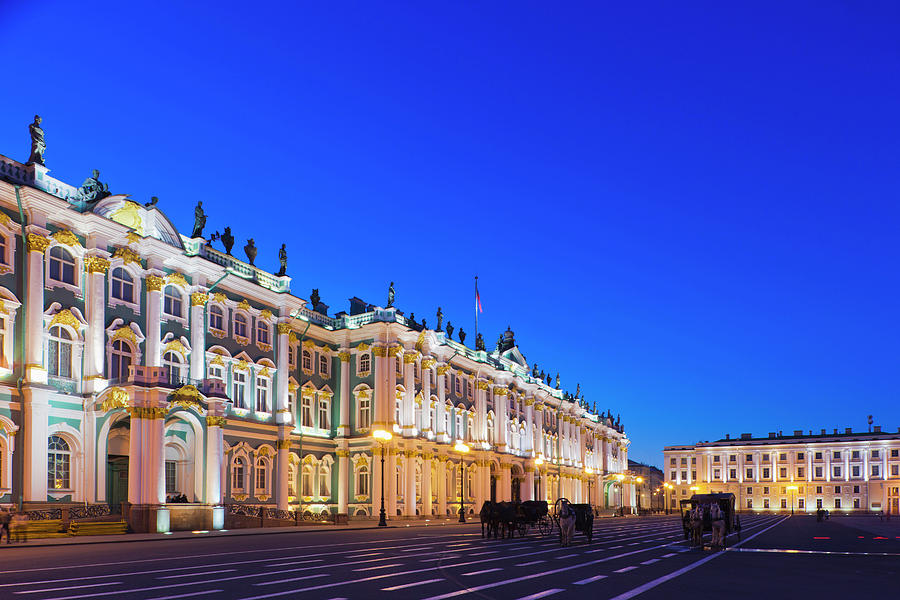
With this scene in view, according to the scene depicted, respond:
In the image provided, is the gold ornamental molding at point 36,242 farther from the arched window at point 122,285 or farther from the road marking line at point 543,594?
the road marking line at point 543,594

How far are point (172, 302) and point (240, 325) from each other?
6846 mm

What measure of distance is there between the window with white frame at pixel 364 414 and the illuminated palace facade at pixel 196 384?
114 millimetres

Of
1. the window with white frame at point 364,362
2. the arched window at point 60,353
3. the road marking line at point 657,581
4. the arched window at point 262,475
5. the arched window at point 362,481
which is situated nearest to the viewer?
the road marking line at point 657,581

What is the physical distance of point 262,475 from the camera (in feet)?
192

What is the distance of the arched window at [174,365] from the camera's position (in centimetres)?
5009

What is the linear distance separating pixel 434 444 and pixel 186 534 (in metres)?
35.3

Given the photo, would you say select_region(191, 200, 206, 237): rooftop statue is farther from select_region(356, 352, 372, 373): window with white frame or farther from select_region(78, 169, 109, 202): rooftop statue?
select_region(356, 352, 372, 373): window with white frame

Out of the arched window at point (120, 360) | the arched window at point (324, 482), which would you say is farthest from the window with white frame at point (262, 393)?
the arched window at point (120, 360)

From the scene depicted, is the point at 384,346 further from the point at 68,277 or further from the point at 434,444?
the point at 68,277

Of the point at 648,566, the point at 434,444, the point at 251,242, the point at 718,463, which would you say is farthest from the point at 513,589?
the point at 718,463

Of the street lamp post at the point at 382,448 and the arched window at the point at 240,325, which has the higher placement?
the arched window at the point at 240,325

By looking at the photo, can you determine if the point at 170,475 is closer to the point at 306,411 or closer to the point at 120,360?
the point at 120,360

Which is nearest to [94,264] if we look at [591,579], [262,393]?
[262,393]

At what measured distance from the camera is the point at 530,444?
324 ft
